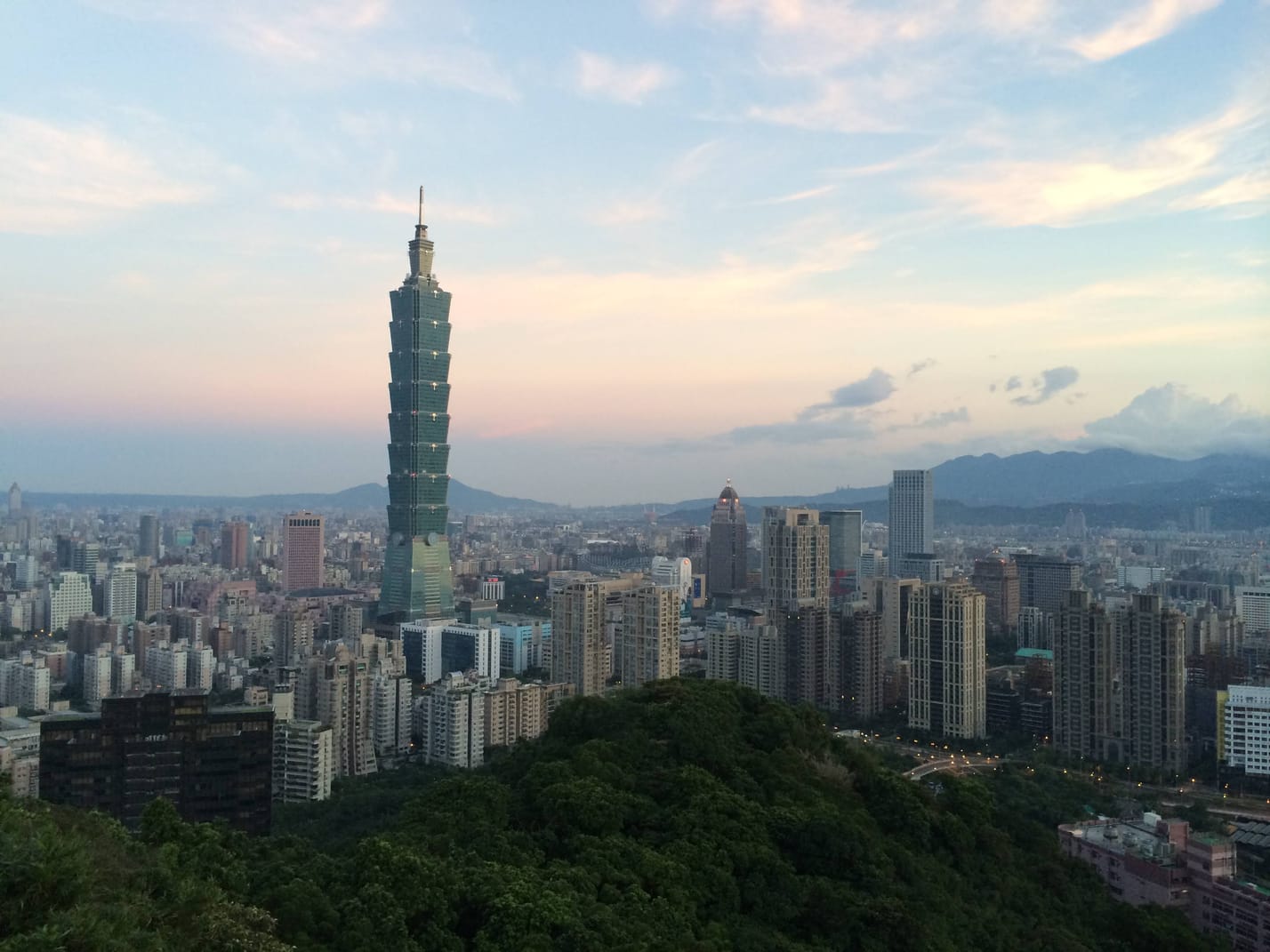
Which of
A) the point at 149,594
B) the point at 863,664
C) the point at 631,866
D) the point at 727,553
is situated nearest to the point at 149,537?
the point at 149,594

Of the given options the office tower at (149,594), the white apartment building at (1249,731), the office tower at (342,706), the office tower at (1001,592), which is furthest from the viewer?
the office tower at (149,594)

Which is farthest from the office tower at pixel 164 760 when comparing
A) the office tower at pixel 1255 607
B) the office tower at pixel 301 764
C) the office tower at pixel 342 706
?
the office tower at pixel 1255 607

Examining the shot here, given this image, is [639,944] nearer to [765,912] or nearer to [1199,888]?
[765,912]

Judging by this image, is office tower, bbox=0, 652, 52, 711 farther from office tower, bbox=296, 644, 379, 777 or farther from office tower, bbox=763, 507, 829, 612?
office tower, bbox=763, 507, 829, 612

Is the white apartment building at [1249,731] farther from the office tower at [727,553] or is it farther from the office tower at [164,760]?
the office tower at [727,553]

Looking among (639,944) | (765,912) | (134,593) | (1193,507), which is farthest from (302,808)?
(1193,507)

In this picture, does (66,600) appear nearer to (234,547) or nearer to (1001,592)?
(234,547)
